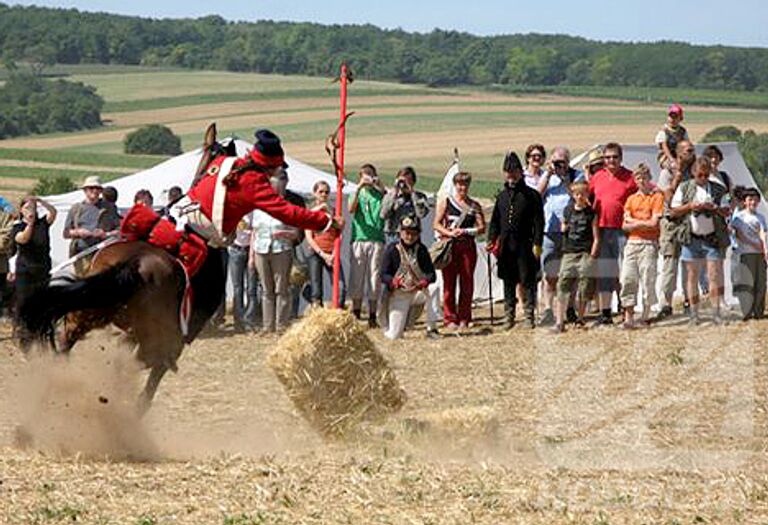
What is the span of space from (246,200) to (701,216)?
22.3 ft

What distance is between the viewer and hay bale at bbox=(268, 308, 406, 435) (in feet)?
33.6

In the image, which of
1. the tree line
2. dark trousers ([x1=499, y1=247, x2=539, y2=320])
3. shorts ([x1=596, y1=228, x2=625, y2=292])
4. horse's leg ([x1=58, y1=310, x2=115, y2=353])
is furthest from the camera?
the tree line

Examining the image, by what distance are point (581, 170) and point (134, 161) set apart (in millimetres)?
35796

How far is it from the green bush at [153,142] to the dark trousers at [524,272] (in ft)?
130

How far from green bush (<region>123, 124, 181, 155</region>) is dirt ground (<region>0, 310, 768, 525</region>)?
40493 millimetres

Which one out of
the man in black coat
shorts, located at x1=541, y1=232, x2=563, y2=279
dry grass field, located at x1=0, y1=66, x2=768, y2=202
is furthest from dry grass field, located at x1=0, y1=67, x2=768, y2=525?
dry grass field, located at x1=0, y1=66, x2=768, y2=202

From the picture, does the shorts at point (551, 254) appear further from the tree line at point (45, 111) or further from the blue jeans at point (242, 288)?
the tree line at point (45, 111)

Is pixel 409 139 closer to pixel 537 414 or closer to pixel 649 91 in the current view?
pixel 649 91

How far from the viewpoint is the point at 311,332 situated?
403 inches

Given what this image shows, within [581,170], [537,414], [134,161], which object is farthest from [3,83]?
[537,414]

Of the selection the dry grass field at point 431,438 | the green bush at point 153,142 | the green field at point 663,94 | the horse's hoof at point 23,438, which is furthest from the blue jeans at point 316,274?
the green field at point 663,94

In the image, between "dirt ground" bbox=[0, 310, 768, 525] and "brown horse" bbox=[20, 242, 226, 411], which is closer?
"dirt ground" bbox=[0, 310, 768, 525]

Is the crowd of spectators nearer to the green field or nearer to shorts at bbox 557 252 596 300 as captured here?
shorts at bbox 557 252 596 300

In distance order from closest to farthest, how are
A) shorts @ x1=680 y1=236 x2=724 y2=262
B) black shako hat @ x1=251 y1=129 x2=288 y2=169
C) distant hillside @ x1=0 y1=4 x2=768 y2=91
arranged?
1. black shako hat @ x1=251 y1=129 x2=288 y2=169
2. shorts @ x1=680 y1=236 x2=724 y2=262
3. distant hillside @ x1=0 y1=4 x2=768 y2=91
